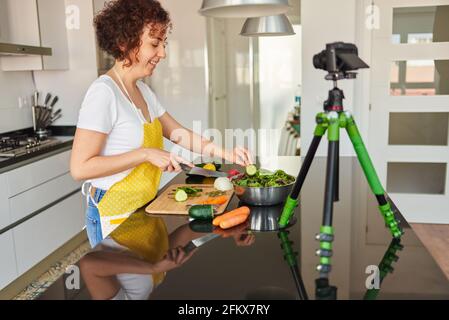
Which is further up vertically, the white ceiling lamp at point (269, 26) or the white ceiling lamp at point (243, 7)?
the white ceiling lamp at point (269, 26)

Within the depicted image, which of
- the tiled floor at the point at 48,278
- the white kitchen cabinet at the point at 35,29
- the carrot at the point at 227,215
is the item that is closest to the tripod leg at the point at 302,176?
the carrot at the point at 227,215

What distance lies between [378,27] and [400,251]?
3156 mm

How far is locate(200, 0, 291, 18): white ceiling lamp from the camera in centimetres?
137

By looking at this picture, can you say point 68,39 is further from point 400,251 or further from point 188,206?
point 400,251

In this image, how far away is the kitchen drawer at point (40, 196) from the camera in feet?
9.53

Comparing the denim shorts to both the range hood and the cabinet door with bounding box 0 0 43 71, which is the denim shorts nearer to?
the range hood

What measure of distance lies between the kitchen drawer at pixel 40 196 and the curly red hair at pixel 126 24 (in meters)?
1.60

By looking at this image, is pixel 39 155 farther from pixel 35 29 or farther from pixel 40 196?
pixel 35 29

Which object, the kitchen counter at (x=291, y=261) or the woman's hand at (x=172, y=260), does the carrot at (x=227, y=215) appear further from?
the woman's hand at (x=172, y=260)

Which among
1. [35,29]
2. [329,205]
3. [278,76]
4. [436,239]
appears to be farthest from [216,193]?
[278,76]

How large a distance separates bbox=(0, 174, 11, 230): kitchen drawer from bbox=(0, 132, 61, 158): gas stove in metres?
0.22

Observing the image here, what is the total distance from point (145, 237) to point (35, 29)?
9.12 feet

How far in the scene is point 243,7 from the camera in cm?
A: 151

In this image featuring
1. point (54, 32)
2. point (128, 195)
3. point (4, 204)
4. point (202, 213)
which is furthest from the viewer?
point (54, 32)
